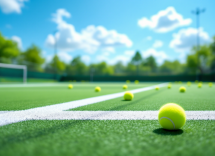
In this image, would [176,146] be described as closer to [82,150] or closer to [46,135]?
[82,150]

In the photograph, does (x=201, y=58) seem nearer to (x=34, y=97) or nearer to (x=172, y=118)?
(x=34, y=97)

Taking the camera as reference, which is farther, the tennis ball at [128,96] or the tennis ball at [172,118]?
the tennis ball at [128,96]

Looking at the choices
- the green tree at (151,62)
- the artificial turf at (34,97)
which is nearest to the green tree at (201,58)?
the green tree at (151,62)

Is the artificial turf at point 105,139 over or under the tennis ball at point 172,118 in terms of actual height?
under

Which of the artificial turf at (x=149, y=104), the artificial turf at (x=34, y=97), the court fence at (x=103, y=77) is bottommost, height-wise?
the artificial turf at (x=34, y=97)

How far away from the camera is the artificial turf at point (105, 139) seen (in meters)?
2.04

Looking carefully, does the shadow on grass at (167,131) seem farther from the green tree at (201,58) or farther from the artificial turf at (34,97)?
the green tree at (201,58)

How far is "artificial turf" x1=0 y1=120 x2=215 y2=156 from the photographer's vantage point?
6.69 feet

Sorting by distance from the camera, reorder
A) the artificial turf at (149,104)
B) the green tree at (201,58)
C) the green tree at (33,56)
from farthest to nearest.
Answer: the green tree at (201,58), the green tree at (33,56), the artificial turf at (149,104)

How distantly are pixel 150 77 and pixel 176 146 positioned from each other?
4712cm

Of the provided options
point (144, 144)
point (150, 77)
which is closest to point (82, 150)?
point (144, 144)

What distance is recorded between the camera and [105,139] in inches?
96.5

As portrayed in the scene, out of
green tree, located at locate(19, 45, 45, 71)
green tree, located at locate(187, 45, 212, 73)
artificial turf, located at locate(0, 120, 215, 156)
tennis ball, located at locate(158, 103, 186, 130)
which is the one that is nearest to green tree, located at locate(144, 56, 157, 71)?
green tree, located at locate(187, 45, 212, 73)

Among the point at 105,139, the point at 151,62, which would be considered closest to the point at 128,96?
the point at 105,139
